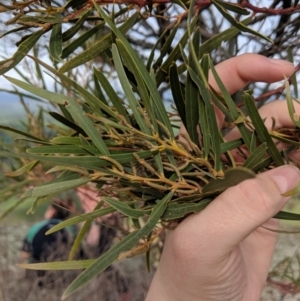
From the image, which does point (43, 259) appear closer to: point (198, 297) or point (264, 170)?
point (198, 297)

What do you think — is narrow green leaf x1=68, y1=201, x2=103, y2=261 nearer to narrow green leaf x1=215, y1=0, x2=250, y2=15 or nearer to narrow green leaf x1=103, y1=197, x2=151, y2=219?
narrow green leaf x1=103, y1=197, x2=151, y2=219

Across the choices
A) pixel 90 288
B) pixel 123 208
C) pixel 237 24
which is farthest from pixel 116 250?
pixel 90 288

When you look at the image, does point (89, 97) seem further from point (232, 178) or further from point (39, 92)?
point (232, 178)

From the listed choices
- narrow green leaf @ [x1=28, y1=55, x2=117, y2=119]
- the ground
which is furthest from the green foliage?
the ground

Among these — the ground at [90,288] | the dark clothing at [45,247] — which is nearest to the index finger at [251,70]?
the ground at [90,288]

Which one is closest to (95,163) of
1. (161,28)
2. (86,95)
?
(86,95)

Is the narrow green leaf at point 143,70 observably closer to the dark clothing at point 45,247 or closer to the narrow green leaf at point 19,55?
the narrow green leaf at point 19,55
